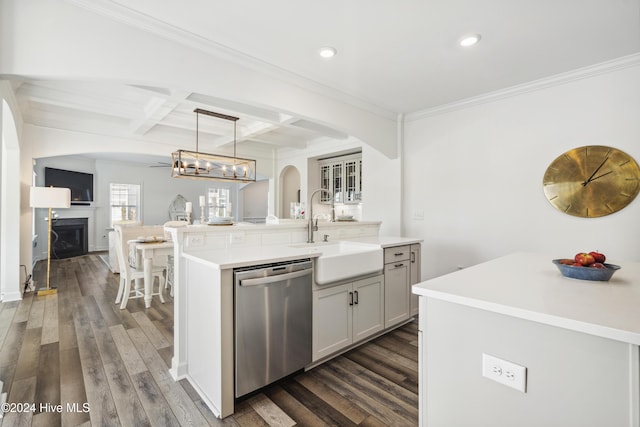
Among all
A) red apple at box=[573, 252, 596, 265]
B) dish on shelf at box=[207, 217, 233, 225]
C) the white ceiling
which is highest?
the white ceiling

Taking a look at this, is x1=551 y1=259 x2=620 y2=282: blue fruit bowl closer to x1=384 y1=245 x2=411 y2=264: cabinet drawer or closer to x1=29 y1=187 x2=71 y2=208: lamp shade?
x1=384 y1=245 x2=411 y2=264: cabinet drawer

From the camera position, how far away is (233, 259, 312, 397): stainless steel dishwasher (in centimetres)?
186

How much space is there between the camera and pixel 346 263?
2.44 meters

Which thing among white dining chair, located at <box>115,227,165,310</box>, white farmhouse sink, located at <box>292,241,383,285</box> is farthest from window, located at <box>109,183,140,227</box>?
white farmhouse sink, located at <box>292,241,383,285</box>

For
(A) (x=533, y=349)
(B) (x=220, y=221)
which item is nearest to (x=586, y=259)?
(A) (x=533, y=349)

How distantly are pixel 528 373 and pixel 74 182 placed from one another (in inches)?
391

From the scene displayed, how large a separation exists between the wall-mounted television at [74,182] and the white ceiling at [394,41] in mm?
4284

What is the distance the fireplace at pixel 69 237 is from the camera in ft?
24.3

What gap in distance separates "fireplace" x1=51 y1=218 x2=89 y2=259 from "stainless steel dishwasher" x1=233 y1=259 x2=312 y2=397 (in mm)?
8112

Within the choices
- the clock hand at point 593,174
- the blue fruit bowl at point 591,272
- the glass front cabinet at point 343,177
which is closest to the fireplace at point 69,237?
the glass front cabinet at point 343,177

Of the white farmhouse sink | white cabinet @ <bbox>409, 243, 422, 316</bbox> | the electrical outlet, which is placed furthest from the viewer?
white cabinet @ <bbox>409, 243, 422, 316</bbox>

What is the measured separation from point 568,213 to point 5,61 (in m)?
4.75

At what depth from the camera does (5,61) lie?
5.92ft

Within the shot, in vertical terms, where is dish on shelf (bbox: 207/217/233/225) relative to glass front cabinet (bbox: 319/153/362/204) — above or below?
below
